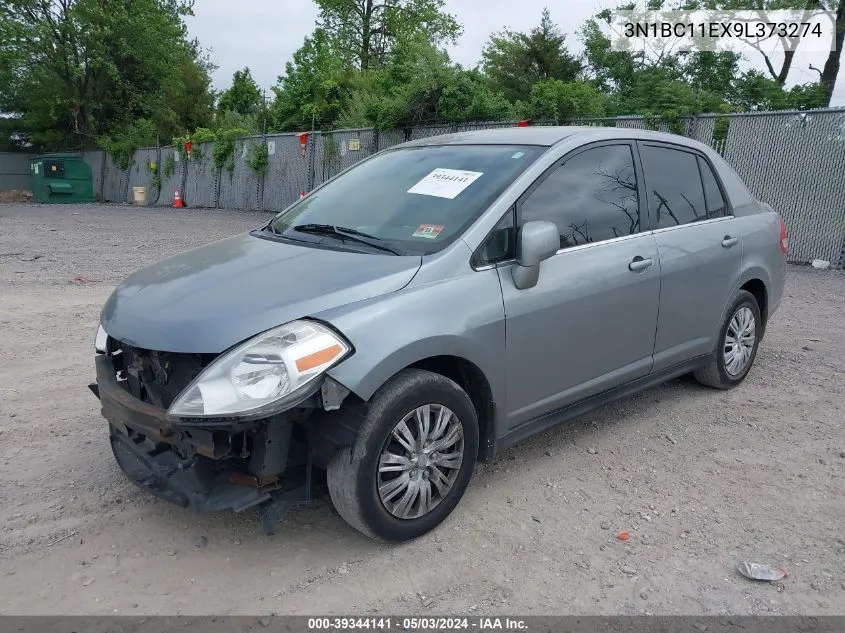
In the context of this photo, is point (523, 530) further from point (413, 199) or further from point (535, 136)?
point (535, 136)

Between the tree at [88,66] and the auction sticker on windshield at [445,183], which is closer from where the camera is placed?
the auction sticker on windshield at [445,183]

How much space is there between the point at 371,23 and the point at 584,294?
40177 millimetres

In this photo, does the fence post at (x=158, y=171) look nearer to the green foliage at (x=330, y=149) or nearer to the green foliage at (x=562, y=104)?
the green foliage at (x=330, y=149)

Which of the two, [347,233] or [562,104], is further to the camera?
[562,104]

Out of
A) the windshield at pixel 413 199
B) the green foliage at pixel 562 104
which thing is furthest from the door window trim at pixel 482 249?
the green foliage at pixel 562 104

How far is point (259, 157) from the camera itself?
2262 centimetres

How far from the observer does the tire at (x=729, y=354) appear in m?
4.84

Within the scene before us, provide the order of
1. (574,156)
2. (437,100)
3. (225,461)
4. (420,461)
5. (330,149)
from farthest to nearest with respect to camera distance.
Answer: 1. (330,149)
2. (437,100)
3. (574,156)
4. (420,461)
5. (225,461)

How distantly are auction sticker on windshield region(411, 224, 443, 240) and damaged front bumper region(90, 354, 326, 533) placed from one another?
1070 millimetres

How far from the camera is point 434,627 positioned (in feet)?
8.55

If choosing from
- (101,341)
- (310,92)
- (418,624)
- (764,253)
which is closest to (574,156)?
(764,253)

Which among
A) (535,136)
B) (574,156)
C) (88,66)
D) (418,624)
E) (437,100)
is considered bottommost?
(418,624)

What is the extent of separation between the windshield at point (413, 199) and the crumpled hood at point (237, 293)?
0.75 feet

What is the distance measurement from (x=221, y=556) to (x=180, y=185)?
1071 inches
